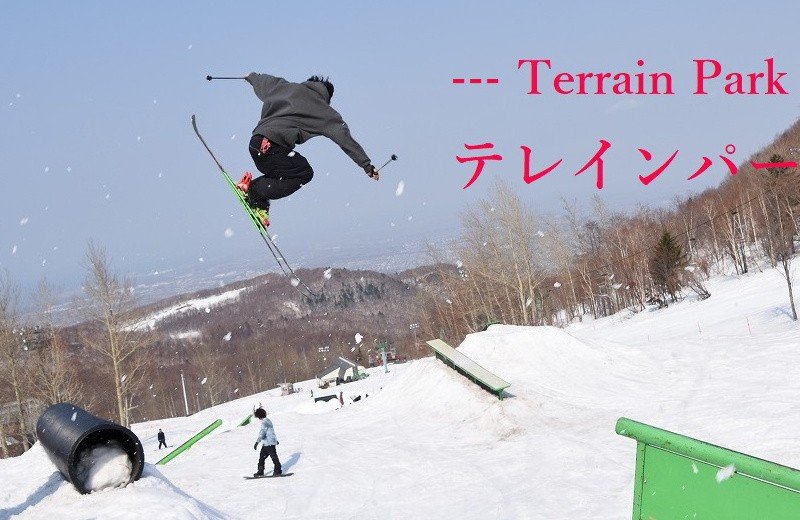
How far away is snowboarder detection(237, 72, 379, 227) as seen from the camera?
12.7 ft


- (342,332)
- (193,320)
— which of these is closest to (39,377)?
(342,332)

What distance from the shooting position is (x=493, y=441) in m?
13.3

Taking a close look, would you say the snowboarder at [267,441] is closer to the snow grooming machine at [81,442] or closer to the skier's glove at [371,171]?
the snow grooming machine at [81,442]

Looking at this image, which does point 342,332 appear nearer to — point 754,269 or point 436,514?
point 754,269

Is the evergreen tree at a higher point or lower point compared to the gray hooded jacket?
lower

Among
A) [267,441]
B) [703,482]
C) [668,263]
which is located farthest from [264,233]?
[668,263]

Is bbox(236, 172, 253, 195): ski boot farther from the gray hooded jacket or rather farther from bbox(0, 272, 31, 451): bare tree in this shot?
bbox(0, 272, 31, 451): bare tree

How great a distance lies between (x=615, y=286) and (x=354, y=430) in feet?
177

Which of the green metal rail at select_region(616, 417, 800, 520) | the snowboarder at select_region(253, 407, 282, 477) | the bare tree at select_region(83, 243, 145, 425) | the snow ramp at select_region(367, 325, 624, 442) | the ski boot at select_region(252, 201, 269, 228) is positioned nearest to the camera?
the green metal rail at select_region(616, 417, 800, 520)

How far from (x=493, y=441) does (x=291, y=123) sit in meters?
10.7

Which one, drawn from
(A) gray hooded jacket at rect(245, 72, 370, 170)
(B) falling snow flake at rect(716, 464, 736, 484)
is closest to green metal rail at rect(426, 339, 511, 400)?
(A) gray hooded jacket at rect(245, 72, 370, 170)

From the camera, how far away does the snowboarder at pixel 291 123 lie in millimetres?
3857

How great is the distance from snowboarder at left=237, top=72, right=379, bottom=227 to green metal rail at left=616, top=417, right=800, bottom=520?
6.78ft

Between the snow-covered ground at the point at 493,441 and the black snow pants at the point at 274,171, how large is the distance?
3.27 meters
